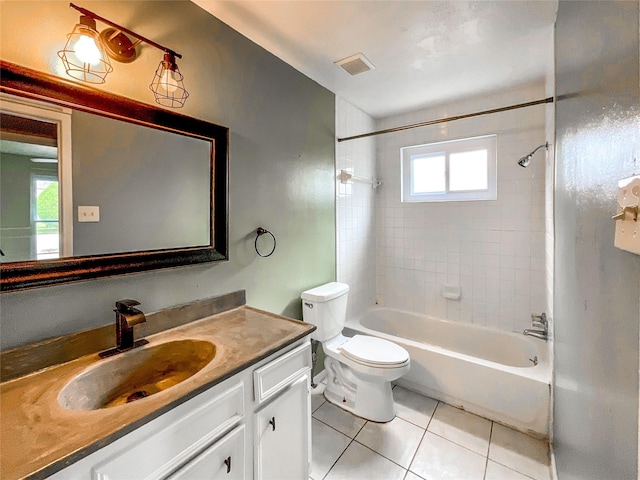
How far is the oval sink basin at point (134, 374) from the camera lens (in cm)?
91

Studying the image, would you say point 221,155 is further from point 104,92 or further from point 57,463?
point 57,463

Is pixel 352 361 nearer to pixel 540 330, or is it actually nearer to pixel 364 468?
pixel 364 468

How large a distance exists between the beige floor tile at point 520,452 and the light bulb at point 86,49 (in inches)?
105

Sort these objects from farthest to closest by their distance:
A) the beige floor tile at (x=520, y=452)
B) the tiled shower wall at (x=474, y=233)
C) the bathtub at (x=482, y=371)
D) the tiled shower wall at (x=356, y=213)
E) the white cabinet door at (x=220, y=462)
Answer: the tiled shower wall at (x=356, y=213), the tiled shower wall at (x=474, y=233), the bathtub at (x=482, y=371), the beige floor tile at (x=520, y=452), the white cabinet door at (x=220, y=462)

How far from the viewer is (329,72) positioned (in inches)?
79.6

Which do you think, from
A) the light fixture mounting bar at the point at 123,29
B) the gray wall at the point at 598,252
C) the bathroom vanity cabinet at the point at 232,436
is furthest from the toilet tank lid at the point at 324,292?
the light fixture mounting bar at the point at 123,29

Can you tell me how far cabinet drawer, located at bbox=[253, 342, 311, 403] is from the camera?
Result: 3.49 ft

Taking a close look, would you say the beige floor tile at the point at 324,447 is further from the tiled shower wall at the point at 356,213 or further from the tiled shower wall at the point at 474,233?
the tiled shower wall at the point at 474,233

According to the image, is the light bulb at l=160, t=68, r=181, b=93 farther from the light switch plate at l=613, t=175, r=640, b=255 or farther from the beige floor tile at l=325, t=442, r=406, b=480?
the beige floor tile at l=325, t=442, r=406, b=480

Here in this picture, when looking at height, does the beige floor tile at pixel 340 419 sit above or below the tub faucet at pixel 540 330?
below

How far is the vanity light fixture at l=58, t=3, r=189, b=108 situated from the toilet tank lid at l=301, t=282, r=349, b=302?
1.37 metres

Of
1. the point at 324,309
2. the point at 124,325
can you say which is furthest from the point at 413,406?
the point at 124,325

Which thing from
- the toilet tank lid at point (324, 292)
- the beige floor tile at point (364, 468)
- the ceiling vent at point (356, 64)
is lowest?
the beige floor tile at point (364, 468)

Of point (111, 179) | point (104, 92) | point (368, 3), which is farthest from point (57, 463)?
point (368, 3)
